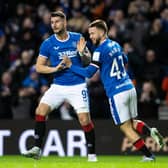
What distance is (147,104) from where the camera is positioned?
17.3 metres

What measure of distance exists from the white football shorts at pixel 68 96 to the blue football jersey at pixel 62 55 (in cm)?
10

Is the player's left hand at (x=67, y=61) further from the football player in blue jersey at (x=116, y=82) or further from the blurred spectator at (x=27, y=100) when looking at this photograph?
the blurred spectator at (x=27, y=100)

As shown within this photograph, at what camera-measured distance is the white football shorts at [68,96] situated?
1309 cm

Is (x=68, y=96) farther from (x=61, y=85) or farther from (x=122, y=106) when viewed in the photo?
(x=122, y=106)

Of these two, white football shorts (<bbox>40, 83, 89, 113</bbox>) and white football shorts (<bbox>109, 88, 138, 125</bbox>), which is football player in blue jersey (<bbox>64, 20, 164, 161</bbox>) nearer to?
white football shorts (<bbox>109, 88, 138, 125</bbox>)

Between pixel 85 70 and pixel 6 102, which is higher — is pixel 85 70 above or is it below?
above

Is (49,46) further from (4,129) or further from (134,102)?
(4,129)

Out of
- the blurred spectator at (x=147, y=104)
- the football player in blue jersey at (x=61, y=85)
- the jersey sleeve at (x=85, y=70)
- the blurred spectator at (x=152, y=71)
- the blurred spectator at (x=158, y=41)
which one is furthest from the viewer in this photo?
the blurred spectator at (x=158, y=41)

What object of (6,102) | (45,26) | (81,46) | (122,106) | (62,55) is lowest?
(122,106)

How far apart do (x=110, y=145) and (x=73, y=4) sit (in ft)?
16.7

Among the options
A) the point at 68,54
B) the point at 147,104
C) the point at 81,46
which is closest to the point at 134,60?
the point at 147,104

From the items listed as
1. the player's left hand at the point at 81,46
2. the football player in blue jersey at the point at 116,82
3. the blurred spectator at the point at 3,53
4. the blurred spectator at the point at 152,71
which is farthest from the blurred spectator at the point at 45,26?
the football player in blue jersey at the point at 116,82

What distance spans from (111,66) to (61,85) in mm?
1079

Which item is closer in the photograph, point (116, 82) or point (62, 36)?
point (116, 82)
